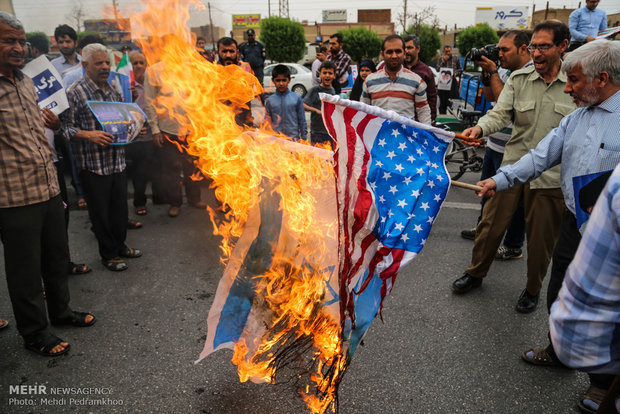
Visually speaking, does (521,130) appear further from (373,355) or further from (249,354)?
(249,354)

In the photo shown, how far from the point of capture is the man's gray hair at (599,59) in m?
2.43

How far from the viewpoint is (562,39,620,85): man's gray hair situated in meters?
2.43

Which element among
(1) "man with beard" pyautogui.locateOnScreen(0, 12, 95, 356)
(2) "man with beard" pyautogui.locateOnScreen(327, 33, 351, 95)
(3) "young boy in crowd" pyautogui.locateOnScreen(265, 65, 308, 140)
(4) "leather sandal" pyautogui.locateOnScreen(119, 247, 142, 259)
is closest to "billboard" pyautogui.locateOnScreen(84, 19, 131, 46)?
(1) "man with beard" pyautogui.locateOnScreen(0, 12, 95, 356)

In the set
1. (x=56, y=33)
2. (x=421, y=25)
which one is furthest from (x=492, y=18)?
(x=56, y=33)

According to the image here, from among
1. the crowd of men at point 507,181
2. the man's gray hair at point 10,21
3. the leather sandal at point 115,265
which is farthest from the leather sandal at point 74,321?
the man's gray hair at point 10,21

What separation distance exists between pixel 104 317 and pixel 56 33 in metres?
5.06

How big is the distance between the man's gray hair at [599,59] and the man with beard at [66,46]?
6693 mm

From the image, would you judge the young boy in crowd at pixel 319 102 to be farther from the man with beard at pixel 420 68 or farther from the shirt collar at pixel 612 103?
the shirt collar at pixel 612 103

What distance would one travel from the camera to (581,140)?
8.80 ft

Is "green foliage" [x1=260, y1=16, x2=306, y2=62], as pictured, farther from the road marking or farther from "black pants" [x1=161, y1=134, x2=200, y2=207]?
the road marking

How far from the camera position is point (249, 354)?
2.52m

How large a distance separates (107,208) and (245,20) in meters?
63.4

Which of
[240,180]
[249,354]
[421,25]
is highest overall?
[421,25]

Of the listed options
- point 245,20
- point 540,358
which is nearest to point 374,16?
point 245,20
